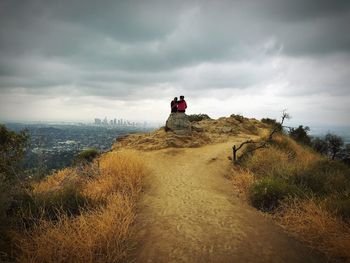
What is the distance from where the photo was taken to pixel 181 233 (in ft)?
18.3

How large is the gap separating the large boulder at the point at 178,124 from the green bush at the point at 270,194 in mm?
9088

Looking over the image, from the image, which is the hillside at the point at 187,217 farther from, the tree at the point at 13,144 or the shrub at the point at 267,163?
the tree at the point at 13,144

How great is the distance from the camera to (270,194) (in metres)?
7.52

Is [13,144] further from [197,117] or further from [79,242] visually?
[197,117]

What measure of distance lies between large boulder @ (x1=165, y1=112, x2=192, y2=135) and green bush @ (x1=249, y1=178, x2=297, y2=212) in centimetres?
909

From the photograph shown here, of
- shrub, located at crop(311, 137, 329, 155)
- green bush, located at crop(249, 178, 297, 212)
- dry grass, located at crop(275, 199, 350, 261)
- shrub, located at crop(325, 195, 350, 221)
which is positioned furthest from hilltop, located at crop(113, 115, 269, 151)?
shrub, located at crop(311, 137, 329, 155)

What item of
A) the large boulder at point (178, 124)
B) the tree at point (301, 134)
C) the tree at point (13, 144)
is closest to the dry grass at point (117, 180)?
the tree at point (13, 144)

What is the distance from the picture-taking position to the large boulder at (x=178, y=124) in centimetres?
1653

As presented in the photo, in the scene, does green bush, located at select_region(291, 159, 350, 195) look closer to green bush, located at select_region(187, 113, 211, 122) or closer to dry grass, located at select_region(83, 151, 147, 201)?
dry grass, located at select_region(83, 151, 147, 201)

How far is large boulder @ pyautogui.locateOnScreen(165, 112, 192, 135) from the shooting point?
16.5 m

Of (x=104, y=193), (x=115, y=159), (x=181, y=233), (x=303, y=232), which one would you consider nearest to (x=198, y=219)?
(x=181, y=233)

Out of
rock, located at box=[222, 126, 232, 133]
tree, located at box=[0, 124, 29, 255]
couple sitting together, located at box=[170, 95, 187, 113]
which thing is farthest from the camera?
rock, located at box=[222, 126, 232, 133]

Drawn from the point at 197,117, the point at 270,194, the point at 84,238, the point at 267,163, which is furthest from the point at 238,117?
the point at 84,238

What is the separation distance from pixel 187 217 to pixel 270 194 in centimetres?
279
